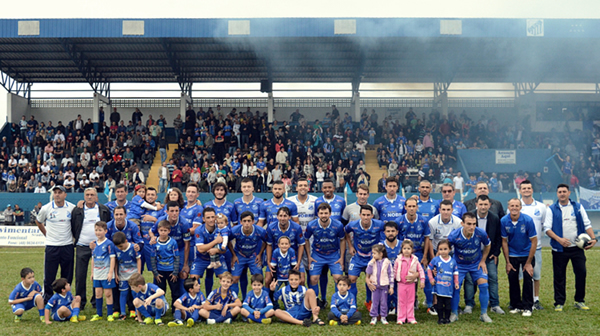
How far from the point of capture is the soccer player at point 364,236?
8.55 metres

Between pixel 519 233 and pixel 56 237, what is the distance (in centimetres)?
790

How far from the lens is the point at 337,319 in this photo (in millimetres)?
7984

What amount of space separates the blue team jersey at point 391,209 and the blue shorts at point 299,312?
225 cm

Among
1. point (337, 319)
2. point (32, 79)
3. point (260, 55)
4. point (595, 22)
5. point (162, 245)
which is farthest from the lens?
point (32, 79)

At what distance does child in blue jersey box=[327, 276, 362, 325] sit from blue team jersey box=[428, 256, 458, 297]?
129 cm

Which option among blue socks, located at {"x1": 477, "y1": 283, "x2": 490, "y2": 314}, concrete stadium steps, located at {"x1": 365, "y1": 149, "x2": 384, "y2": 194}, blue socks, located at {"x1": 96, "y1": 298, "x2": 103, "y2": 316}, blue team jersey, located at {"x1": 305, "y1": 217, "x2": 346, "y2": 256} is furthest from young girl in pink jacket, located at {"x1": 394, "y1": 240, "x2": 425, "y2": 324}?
concrete stadium steps, located at {"x1": 365, "y1": 149, "x2": 384, "y2": 194}

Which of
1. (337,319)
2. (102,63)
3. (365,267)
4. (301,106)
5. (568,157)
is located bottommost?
(337,319)

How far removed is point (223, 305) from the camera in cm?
820

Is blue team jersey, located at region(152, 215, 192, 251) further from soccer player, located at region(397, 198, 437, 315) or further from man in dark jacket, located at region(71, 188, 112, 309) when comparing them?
soccer player, located at region(397, 198, 437, 315)

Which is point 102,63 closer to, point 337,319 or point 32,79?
point 32,79

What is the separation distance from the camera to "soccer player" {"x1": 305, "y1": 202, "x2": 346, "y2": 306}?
28.7 feet

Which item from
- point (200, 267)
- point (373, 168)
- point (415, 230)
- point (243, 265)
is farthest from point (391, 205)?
point (373, 168)

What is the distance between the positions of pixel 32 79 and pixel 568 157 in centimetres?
2975

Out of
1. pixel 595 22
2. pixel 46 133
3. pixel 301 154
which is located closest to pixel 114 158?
pixel 46 133
